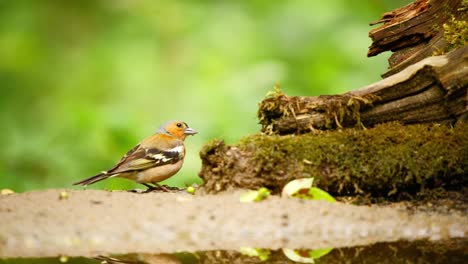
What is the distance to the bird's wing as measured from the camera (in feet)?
20.9

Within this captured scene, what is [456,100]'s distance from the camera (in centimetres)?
583

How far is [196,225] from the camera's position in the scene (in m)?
4.71

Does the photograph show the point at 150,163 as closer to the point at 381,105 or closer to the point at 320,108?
the point at 320,108

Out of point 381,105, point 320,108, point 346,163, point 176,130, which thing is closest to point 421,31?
point 381,105

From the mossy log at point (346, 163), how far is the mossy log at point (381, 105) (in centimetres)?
35

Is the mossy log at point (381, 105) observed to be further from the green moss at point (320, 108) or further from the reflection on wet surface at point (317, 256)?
the reflection on wet surface at point (317, 256)

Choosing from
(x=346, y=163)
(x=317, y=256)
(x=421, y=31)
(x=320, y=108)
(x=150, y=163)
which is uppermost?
(x=421, y=31)

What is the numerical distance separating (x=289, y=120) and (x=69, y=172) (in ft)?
11.6

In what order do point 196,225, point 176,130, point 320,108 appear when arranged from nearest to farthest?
point 196,225 → point 320,108 → point 176,130

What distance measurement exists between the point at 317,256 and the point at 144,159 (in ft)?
8.38

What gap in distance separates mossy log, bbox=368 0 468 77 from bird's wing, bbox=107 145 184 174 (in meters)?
2.06

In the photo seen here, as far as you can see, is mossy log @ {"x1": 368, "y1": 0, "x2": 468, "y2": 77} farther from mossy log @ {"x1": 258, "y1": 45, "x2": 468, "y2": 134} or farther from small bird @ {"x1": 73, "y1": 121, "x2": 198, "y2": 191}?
small bird @ {"x1": 73, "y1": 121, "x2": 198, "y2": 191}

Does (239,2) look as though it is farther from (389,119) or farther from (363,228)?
(363,228)

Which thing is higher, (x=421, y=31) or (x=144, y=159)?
(x=421, y=31)
